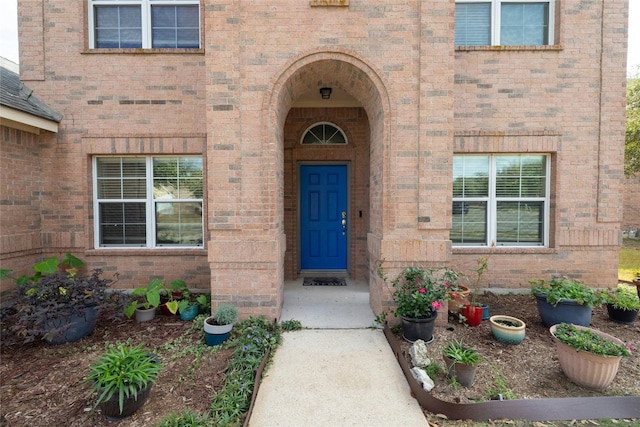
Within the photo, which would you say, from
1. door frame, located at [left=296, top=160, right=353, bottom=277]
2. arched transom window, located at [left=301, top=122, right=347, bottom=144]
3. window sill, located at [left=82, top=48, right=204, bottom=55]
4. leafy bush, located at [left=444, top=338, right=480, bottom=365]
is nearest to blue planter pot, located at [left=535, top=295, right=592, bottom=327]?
leafy bush, located at [left=444, top=338, right=480, bottom=365]

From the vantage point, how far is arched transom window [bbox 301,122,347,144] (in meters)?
5.97

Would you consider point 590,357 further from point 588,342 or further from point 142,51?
point 142,51

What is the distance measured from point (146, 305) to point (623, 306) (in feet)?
21.6

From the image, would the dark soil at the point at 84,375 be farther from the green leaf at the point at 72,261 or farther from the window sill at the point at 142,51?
the window sill at the point at 142,51

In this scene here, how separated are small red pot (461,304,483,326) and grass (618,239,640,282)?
3703 millimetres

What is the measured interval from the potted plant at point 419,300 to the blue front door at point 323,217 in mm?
2470

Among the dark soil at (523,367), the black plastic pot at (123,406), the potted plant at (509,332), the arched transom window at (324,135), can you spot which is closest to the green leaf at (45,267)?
the black plastic pot at (123,406)

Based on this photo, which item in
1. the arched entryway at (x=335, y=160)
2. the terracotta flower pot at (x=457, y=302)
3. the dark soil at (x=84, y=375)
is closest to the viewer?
the dark soil at (x=84, y=375)

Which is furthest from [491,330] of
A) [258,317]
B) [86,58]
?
[86,58]

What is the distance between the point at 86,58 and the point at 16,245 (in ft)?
10.4

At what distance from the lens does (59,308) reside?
11.4 ft

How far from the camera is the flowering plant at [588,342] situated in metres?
2.74

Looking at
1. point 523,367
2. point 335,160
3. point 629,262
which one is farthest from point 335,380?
point 629,262

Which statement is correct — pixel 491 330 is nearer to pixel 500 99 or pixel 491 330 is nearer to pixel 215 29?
pixel 500 99
